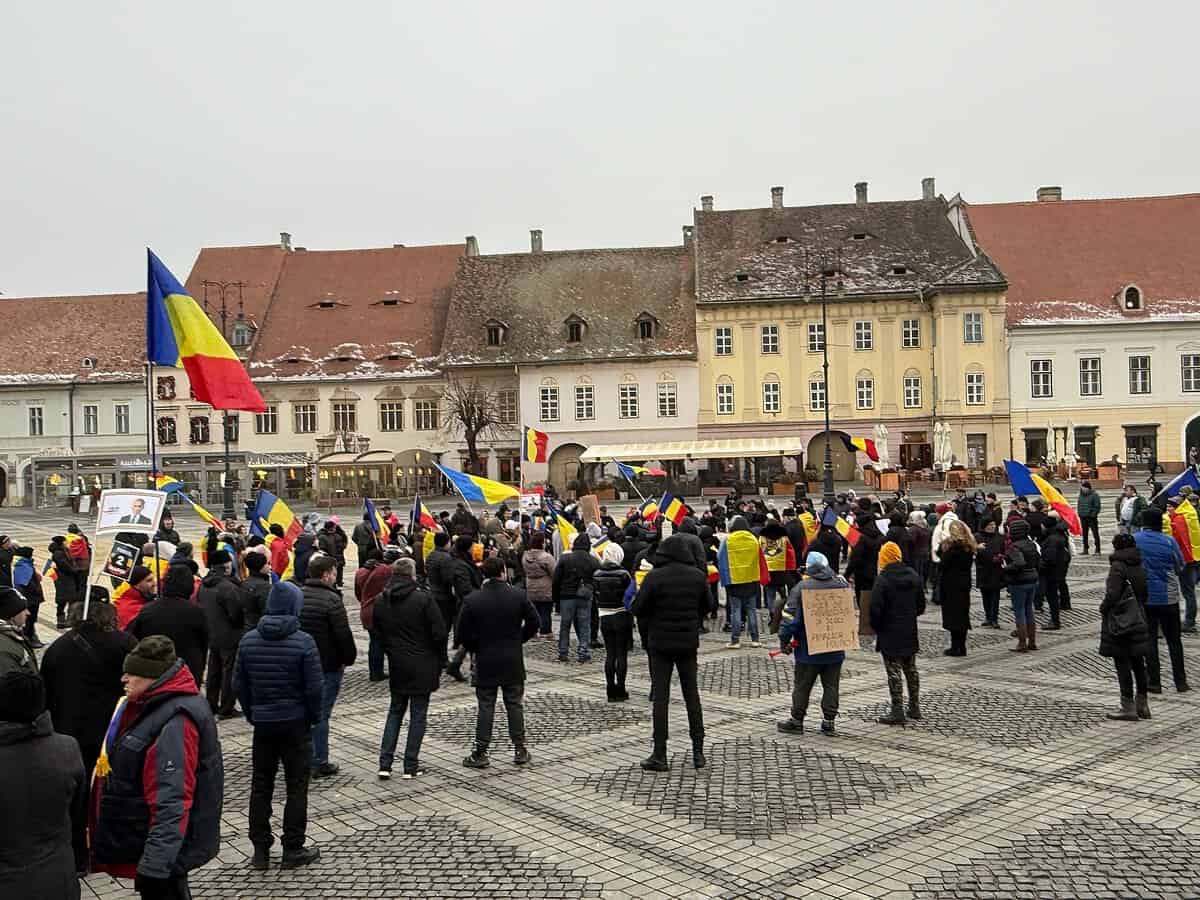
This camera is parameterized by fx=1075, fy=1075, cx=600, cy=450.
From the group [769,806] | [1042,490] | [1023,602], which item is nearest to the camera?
[769,806]

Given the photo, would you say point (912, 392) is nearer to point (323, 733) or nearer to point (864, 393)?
point (864, 393)

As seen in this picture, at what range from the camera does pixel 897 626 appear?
991 centimetres

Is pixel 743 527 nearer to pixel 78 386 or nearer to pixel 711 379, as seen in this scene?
pixel 711 379

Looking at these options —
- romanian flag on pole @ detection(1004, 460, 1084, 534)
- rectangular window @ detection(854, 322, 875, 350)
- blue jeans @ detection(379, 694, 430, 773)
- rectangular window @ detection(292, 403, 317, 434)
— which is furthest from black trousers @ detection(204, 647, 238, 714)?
rectangular window @ detection(292, 403, 317, 434)

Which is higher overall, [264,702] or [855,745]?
[264,702]

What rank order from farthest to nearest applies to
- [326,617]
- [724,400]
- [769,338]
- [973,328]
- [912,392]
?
[724,400]
[769,338]
[912,392]
[973,328]
[326,617]

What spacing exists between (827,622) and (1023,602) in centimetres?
484

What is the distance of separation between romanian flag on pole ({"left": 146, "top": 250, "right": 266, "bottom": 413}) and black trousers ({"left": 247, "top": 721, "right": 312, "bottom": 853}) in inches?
320

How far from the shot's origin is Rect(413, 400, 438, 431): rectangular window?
185 ft

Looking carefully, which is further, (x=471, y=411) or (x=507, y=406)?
(x=507, y=406)

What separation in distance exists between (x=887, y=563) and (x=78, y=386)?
192 feet

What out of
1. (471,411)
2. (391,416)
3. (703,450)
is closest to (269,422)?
(391,416)

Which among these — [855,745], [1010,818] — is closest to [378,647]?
[855,745]

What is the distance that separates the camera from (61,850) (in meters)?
4.12
